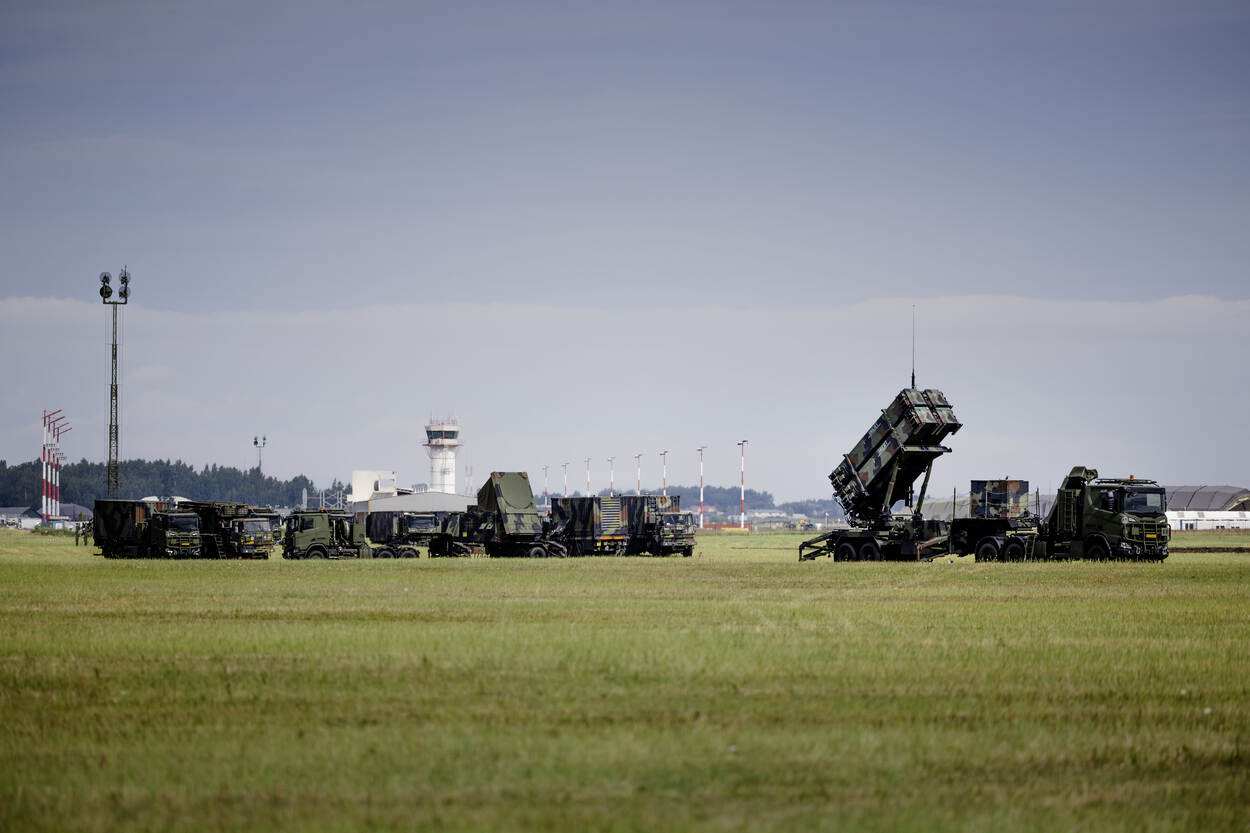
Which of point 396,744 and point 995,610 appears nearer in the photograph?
point 396,744

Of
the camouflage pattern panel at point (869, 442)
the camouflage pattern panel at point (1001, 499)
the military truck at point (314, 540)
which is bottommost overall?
the military truck at point (314, 540)

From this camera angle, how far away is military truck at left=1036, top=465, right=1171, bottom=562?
138 feet

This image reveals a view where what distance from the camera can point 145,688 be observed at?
13594 millimetres

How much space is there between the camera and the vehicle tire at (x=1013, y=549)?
45125 millimetres

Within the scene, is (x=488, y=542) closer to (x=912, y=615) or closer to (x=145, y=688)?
(x=912, y=615)

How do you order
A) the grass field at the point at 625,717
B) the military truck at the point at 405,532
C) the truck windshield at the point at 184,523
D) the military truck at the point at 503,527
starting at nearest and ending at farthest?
1. the grass field at the point at 625,717
2. the truck windshield at the point at 184,523
3. the military truck at the point at 503,527
4. the military truck at the point at 405,532

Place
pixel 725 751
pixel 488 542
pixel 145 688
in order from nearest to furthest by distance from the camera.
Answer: pixel 725 751 < pixel 145 688 < pixel 488 542

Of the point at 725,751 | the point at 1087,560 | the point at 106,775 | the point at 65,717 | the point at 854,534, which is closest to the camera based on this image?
the point at 106,775

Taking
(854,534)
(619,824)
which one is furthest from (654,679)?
(854,534)

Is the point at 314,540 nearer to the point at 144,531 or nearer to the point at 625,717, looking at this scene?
A: the point at 144,531

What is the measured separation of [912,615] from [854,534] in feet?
85.5

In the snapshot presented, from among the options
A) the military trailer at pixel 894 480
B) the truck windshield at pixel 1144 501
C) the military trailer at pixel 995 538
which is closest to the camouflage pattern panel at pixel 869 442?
the military trailer at pixel 894 480

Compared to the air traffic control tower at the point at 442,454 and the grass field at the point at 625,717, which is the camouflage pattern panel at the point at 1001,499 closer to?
the grass field at the point at 625,717

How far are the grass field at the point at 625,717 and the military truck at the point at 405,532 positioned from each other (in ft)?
108
